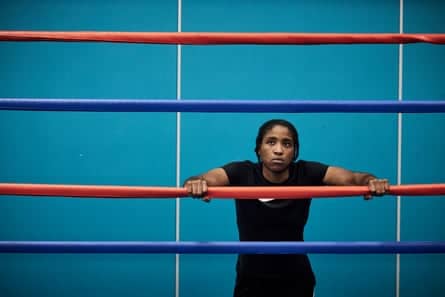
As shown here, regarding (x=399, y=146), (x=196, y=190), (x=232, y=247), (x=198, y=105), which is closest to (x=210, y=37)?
(x=198, y=105)

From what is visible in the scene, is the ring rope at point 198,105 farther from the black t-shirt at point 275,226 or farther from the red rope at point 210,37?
the black t-shirt at point 275,226

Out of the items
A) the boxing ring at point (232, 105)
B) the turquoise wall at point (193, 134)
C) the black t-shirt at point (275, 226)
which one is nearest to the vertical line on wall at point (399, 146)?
the turquoise wall at point (193, 134)

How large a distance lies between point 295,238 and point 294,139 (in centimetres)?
40

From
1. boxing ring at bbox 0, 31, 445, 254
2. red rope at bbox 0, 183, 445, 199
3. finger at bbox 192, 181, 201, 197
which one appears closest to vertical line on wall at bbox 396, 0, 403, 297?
boxing ring at bbox 0, 31, 445, 254

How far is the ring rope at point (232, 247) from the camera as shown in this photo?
1.23 m

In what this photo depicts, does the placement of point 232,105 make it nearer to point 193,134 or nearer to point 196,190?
point 196,190

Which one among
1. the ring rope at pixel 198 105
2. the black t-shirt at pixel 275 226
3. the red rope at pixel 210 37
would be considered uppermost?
the red rope at pixel 210 37

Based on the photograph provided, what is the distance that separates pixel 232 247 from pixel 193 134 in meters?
1.40

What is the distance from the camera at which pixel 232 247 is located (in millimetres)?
1231

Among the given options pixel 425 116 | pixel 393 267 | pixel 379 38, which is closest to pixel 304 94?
pixel 425 116

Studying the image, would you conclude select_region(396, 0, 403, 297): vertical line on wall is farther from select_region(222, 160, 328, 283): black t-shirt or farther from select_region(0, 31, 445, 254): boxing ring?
select_region(0, 31, 445, 254): boxing ring

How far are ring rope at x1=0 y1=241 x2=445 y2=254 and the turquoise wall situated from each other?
4.19ft

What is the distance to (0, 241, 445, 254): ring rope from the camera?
1.23m

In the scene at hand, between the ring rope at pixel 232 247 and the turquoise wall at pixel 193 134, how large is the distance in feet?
4.19
